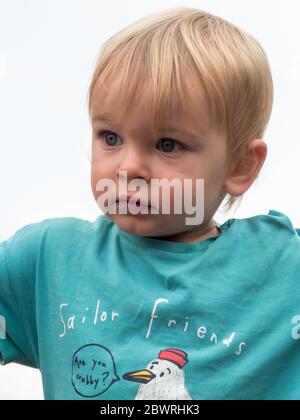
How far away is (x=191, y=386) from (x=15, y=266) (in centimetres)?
25

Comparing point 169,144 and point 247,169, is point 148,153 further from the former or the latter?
point 247,169

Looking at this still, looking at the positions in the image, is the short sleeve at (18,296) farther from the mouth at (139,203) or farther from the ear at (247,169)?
the ear at (247,169)

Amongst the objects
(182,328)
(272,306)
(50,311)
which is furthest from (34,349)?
(272,306)

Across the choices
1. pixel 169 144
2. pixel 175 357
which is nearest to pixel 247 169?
pixel 169 144

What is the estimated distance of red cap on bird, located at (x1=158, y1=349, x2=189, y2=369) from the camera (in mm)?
987

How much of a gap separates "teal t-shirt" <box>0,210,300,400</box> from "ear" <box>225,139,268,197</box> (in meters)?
0.06

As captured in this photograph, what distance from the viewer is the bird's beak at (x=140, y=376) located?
98cm

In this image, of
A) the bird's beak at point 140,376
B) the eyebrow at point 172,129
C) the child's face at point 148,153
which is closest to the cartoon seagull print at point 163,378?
the bird's beak at point 140,376

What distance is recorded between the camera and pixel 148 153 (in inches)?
38.9
